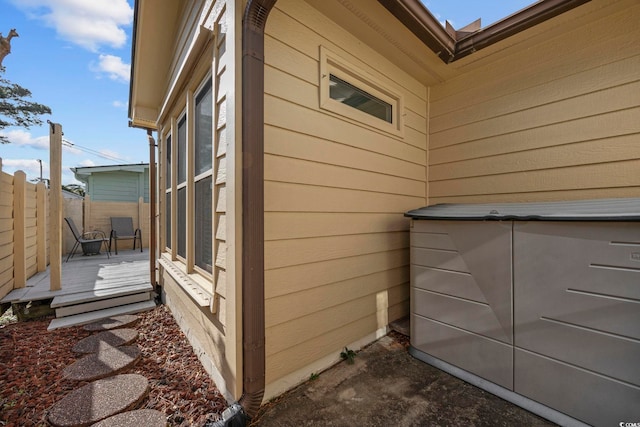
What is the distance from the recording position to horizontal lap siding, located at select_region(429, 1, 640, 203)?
77.0 inches

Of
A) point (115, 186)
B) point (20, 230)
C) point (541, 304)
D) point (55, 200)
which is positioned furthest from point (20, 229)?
point (115, 186)

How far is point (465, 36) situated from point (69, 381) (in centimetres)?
439

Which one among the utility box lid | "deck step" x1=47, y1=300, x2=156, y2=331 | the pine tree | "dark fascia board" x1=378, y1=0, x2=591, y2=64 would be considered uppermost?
the pine tree

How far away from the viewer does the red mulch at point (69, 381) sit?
1.56 m

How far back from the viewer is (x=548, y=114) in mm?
2270

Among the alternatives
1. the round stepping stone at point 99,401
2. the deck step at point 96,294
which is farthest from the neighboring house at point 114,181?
the round stepping stone at point 99,401

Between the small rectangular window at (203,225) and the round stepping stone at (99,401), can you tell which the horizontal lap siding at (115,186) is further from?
the round stepping stone at (99,401)

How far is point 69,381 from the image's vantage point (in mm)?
1828

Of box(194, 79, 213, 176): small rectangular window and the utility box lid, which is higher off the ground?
box(194, 79, 213, 176): small rectangular window

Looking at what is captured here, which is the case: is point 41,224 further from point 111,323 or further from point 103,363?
point 103,363

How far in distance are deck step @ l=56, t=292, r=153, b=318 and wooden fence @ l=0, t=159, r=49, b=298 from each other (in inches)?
29.9

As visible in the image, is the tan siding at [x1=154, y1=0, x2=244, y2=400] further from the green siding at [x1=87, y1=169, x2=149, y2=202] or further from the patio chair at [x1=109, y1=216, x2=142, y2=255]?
the green siding at [x1=87, y1=169, x2=149, y2=202]

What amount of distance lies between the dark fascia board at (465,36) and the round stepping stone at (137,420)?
309cm

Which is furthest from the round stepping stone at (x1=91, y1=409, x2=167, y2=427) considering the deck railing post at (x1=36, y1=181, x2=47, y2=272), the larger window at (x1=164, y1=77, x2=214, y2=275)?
the deck railing post at (x1=36, y1=181, x2=47, y2=272)
